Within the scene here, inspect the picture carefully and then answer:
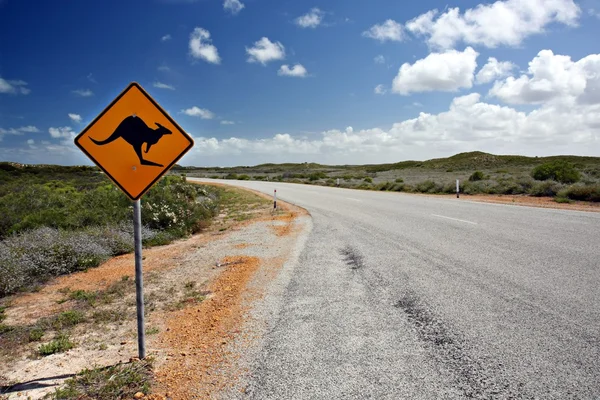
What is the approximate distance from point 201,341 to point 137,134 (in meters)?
2.18

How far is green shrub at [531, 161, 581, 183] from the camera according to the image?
22078 millimetres

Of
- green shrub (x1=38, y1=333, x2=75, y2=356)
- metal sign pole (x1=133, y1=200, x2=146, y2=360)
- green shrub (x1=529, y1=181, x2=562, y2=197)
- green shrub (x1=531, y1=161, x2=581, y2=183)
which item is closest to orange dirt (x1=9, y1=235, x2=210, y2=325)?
green shrub (x1=38, y1=333, x2=75, y2=356)

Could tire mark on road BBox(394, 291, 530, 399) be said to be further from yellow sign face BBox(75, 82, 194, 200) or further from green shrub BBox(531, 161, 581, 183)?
green shrub BBox(531, 161, 581, 183)

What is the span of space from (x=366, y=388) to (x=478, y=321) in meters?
1.81

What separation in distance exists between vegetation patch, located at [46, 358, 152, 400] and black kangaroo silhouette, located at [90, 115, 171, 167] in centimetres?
183

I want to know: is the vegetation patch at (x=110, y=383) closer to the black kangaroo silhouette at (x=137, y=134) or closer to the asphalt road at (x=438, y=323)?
the asphalt road at (x=438, y=323)

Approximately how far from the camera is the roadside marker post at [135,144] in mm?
3121

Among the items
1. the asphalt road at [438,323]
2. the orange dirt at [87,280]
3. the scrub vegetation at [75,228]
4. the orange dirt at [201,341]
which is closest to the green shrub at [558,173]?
the asphalt road at [438,323]

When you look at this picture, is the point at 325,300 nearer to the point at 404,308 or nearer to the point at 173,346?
→ the point at 404,308

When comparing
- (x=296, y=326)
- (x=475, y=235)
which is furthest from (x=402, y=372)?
(x=475, y=235)

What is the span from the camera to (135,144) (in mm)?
3188

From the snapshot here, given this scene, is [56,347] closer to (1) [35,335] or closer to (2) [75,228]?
(1) [35,335]

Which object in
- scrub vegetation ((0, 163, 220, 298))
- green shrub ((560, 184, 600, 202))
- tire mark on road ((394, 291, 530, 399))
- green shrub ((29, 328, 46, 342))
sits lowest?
green shrub ((29, 328, 46, 342))

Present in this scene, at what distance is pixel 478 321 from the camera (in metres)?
3.91
